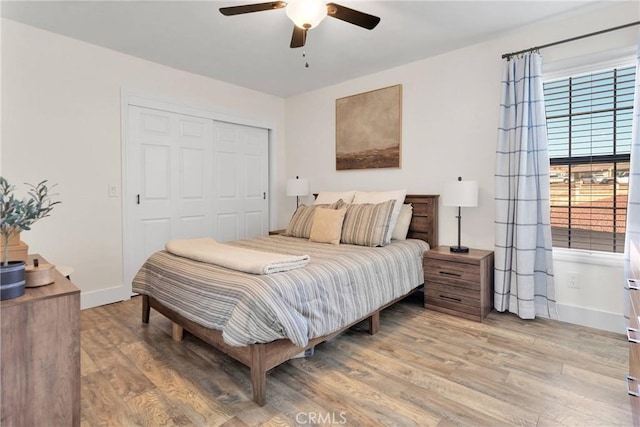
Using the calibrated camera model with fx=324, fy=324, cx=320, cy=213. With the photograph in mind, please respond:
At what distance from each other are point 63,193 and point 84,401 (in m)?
2.05

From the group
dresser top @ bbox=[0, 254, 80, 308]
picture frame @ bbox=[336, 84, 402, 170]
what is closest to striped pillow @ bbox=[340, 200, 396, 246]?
picture frame @ bbox=[336, 84, 402, 170]

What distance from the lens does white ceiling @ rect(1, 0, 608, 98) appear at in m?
2.48

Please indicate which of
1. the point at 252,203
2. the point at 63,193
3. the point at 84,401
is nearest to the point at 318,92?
the point at 252,203

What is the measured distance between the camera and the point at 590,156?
8.76 feet

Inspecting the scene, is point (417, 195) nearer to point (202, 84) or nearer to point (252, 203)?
point (252, 203)

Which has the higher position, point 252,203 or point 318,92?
point 318,92

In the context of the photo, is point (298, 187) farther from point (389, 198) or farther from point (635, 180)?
point (635, 180)

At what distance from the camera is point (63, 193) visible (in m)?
2.99

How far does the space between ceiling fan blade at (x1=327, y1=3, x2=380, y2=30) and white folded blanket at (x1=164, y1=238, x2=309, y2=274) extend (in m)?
1.59

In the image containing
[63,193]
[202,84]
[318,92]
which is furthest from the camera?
[318,92]

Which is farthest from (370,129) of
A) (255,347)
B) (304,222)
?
(255,347)

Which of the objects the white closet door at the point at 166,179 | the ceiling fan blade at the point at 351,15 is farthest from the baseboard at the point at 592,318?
the white closet door at the point at 166,179

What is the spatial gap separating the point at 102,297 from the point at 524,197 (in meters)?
4.05

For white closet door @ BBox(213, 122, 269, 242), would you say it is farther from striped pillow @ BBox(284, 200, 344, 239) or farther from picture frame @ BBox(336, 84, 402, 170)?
picture frame @ BBox(336, 84, 402, 170)
